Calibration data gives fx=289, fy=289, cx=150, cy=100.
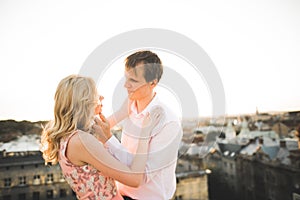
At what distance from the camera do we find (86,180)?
36.1 inches

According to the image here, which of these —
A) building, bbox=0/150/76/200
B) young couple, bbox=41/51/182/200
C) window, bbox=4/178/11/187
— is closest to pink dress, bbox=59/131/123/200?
young couple, bbox=41/51/182/200

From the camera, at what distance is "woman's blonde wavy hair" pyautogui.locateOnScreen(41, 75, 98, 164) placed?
2.97 ft

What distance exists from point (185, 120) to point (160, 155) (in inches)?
22.1

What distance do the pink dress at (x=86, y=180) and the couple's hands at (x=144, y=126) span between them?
9cm

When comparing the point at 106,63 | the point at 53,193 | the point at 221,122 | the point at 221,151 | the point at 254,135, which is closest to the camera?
the point at 106,63

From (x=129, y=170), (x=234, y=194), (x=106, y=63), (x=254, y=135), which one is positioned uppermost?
(x=106, y=63)

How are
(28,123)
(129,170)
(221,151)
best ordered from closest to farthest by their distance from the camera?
(129,170)
(28,123)
(221,151)

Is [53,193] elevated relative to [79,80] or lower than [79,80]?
lower

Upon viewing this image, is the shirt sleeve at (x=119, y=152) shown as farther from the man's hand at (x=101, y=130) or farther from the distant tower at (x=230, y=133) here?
the distant tower at (x=230, y=133)

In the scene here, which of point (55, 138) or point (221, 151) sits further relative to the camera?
point (221, 151)

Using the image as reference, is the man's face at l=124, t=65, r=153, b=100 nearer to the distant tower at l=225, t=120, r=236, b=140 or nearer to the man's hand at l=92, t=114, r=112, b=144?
the man's hand at l=92, t=114, r=112, b=144

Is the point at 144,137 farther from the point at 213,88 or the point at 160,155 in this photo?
the point at 213,88

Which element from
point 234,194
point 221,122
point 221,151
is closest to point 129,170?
point 221,122

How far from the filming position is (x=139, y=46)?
132 cm
